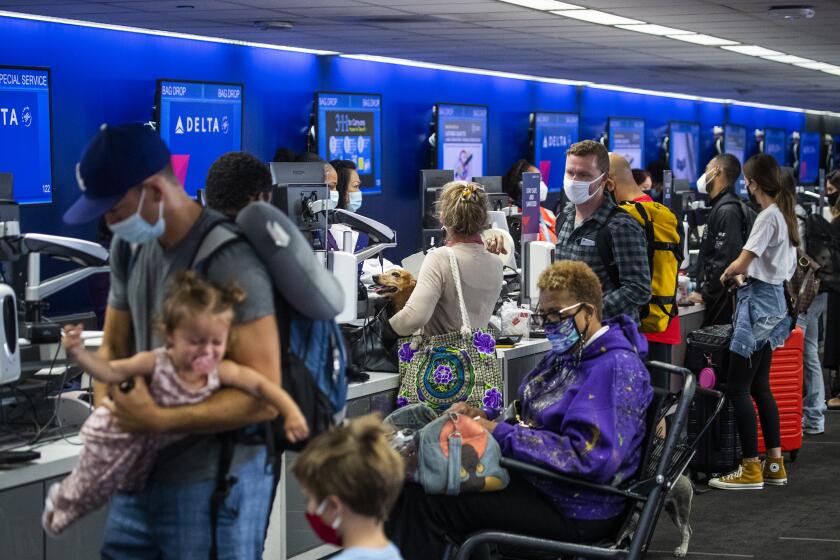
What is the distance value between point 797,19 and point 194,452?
21.5 feet

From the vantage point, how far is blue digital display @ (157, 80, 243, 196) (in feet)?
→ 28.5

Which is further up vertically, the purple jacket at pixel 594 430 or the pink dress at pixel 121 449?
the pink dress at pixel 121 449

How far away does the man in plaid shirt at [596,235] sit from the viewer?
15.0ft

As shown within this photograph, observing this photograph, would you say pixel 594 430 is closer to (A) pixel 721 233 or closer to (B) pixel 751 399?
(B) pixel 751 399

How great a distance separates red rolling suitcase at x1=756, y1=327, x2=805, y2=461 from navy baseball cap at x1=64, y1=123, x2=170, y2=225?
4843mm

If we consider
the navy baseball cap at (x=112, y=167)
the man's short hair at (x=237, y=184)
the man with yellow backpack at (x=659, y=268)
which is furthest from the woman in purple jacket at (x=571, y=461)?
the man with yellow backpack at (x=659, y=268)

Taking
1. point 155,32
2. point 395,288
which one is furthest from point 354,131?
point 395,288

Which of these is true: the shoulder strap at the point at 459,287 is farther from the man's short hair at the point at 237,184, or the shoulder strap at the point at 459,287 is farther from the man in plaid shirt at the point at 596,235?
the man's short hair at the point at 237,184

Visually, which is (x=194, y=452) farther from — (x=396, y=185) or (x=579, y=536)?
(x=396, y=185)

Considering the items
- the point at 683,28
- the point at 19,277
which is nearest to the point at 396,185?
the point at 683,28

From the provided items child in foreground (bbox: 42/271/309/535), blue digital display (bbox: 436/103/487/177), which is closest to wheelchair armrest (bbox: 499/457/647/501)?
child in foreground (bbox: 42/271/309/535)

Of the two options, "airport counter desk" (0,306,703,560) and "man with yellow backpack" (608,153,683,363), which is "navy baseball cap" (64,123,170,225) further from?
"man with yellow backpack" (608,153,683,363)

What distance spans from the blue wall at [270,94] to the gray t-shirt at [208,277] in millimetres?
5831

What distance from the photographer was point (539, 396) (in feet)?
11.8
